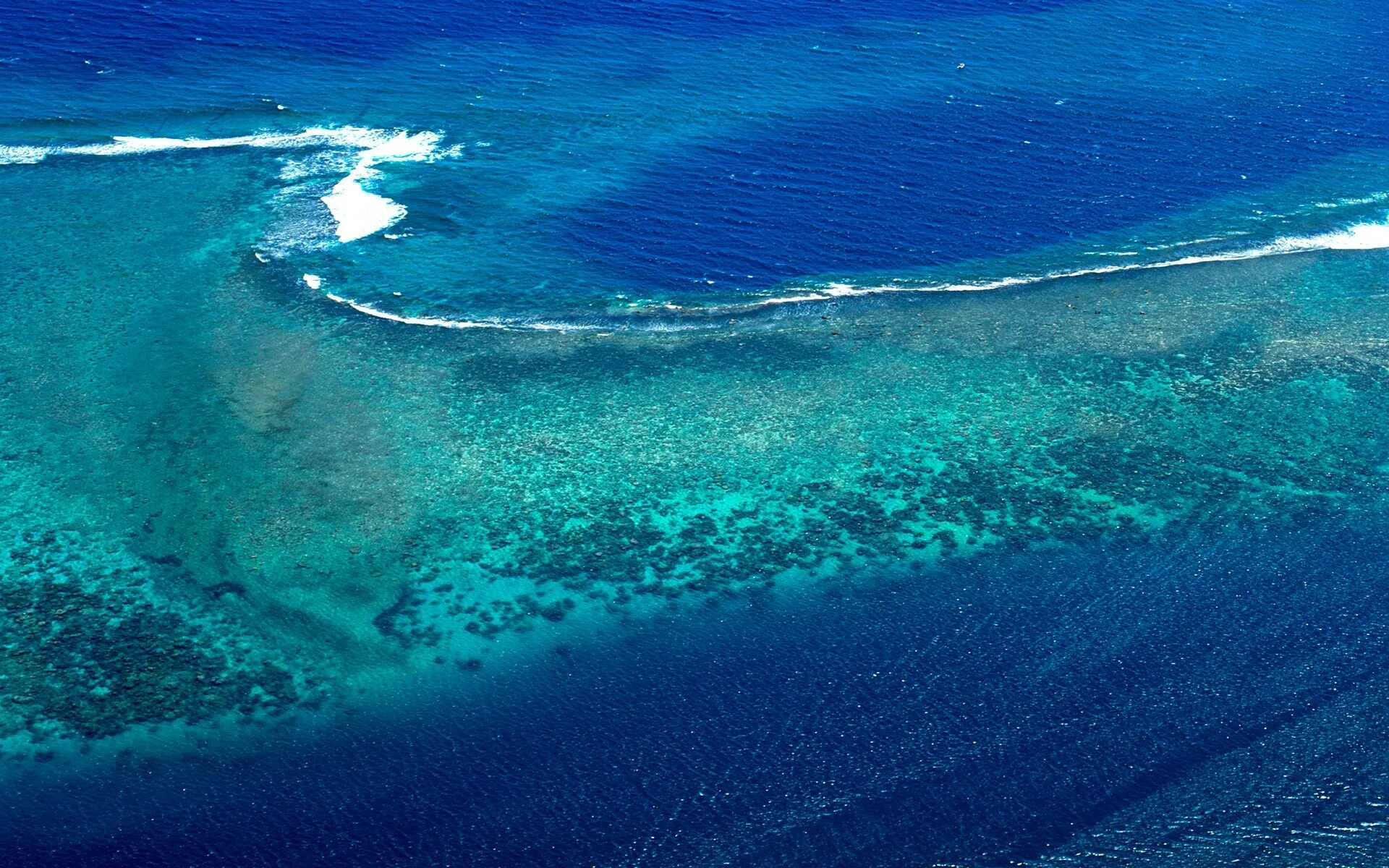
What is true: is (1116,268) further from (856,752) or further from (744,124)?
(856,752)

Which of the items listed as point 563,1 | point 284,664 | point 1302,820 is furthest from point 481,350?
point 563,1

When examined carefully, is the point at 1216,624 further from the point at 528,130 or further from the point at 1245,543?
the point at 528,130

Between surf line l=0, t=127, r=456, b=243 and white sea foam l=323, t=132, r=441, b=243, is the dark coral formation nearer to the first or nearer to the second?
white sea foam l=323, t=132, r=441, b=243

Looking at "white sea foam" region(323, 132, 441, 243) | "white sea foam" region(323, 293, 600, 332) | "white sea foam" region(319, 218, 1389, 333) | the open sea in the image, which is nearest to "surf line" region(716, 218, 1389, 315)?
"white sea foam" region(319, 218, 1389, 333)

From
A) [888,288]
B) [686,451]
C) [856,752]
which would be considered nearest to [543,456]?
[686,451]

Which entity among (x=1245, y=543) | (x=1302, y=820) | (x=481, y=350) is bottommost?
(x=1302, y=820)

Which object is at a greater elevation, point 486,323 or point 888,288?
point 888,288
